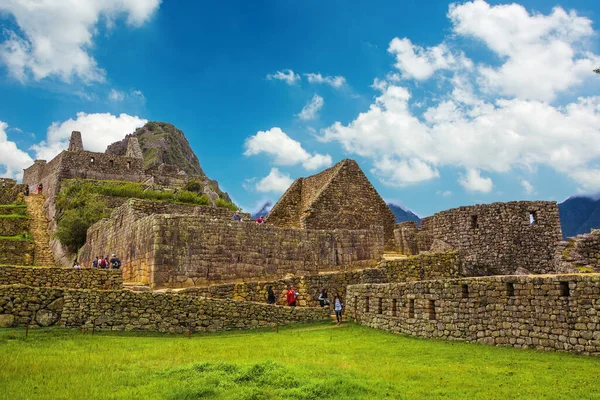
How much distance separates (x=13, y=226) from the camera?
131 ft

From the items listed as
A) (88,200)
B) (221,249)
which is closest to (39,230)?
(88,200)

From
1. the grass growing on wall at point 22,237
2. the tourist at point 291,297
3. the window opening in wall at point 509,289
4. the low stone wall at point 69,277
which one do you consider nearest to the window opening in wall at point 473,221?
the tourist at point 291,297

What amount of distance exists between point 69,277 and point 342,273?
10288 millimetres

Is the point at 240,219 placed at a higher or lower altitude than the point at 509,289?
higher

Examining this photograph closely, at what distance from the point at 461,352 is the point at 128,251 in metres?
15.3

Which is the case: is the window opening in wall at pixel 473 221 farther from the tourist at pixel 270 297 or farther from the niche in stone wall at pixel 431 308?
the tourist at pixel 270 297

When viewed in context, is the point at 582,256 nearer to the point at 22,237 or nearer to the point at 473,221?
the point at 473,221

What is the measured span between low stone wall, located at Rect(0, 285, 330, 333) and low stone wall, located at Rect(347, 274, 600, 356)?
4788mm

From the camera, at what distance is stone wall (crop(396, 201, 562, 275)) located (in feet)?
68.2

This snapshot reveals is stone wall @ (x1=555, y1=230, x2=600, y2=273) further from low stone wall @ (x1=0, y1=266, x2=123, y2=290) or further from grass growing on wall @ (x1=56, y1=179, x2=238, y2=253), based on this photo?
grass growing on wall @ (x1=56, y1=179, x2=238, y2=253)

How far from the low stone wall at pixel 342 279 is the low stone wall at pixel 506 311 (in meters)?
4.84

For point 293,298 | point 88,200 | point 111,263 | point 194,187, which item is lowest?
point 293,298

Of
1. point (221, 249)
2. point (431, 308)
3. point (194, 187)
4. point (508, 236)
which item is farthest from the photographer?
point (194, 187)

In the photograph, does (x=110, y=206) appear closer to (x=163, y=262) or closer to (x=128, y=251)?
(x=128, y=251)
